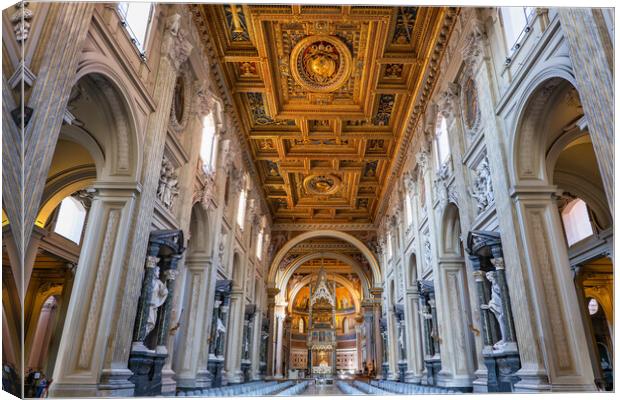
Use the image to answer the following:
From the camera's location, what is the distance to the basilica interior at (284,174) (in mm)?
4684

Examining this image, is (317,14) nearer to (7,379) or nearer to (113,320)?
(113,320)

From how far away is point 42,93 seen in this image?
4.18 meters

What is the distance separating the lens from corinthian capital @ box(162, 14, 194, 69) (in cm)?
872

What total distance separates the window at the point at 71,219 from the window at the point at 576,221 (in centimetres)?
1551

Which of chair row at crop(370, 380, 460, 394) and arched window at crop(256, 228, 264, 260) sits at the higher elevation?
arched window at crop(256, 228, 264, 260)

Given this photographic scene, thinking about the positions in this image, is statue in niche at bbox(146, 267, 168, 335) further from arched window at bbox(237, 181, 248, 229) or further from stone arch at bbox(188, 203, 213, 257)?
arched window at bbox(237, 181, 248, 229)

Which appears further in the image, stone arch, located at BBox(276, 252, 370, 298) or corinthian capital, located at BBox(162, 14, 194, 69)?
stone arch, located at BBox(276, 252, 370, 298)

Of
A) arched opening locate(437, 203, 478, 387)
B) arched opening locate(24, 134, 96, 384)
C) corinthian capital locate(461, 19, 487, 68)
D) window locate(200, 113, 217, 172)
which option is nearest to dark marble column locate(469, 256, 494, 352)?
arched opening locate(437, 203, 478, 387)

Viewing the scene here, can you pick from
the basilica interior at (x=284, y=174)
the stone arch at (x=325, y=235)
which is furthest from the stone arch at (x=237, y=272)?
the stone arch at (x=325, y=235)

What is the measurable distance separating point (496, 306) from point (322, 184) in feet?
48.4

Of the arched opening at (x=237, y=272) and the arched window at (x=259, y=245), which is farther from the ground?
the arched window at (x=259, y=245)

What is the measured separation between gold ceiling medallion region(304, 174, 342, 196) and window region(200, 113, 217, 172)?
Answer: 9044 mm

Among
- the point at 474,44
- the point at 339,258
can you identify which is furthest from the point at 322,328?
the point at 474,44

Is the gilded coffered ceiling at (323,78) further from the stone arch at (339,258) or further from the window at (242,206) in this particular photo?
the stone arch at (339,258)
